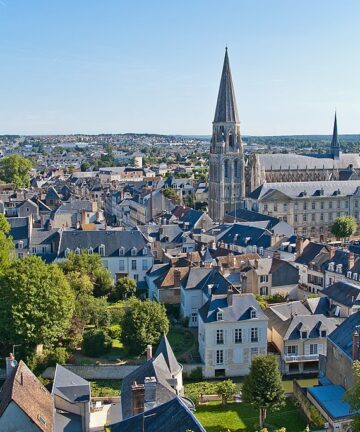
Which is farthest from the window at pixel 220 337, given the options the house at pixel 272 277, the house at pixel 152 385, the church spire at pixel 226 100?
the church spire at pixel 226 100

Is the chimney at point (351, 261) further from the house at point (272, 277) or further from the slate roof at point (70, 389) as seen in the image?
the slate roof at point (70, 389)

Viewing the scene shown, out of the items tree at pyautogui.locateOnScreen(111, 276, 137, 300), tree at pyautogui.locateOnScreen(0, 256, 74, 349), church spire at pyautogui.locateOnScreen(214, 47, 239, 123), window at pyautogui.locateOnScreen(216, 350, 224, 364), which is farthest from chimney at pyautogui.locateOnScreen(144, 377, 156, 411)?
church spire at pyautogui.locateOnScreen(214, 47, 239, 123)

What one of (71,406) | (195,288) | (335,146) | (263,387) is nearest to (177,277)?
(195,288)

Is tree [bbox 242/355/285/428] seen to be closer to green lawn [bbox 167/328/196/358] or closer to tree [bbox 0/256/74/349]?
green lawn [bbox 167/328/196/358]

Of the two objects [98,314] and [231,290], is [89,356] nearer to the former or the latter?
A: [98,314]

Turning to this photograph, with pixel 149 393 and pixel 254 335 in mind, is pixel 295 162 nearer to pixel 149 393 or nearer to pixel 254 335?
pixel 254 335

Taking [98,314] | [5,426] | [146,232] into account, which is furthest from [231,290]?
[146,232]
